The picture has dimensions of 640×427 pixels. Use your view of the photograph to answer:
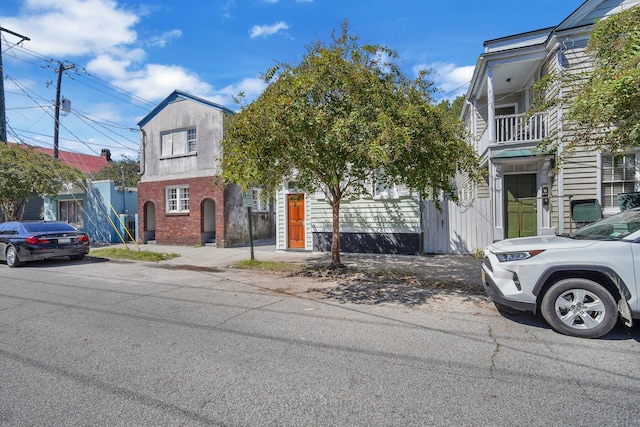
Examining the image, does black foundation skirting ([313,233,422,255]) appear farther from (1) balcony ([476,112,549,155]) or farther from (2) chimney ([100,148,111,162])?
(2) chimney ([100,148,111,162])

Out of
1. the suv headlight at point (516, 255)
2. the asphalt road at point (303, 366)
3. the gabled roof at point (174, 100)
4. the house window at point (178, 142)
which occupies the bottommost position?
the asphalt road at point (303, 366)

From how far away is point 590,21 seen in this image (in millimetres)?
10992

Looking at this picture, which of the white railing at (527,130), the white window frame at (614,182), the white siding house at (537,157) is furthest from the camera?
the white railing at (527,130)

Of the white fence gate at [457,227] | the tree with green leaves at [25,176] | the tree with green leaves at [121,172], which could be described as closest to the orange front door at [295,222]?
the white fence gate at [457,227]

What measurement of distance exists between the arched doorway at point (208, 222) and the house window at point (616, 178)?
14562 millimetres

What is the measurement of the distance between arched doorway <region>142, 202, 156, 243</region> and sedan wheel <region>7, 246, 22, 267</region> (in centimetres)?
643

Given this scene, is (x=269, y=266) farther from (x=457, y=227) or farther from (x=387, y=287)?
(x=457, y=227)

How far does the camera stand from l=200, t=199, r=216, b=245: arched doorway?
16328 mm

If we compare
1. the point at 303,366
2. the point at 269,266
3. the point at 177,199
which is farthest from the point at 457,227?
the point at 177,199

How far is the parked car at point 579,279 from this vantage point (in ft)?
14.4

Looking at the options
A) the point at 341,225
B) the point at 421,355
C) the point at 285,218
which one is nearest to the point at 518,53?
the point at 341,225

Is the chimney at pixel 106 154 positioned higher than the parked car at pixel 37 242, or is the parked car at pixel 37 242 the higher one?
the chimney at pixel 106 154

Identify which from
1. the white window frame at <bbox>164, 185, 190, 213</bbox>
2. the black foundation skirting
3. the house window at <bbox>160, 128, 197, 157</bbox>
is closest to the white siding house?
the black foundation skirting

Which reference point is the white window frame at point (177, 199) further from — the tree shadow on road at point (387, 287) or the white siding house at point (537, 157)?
the white siding house at point (537, 157)
